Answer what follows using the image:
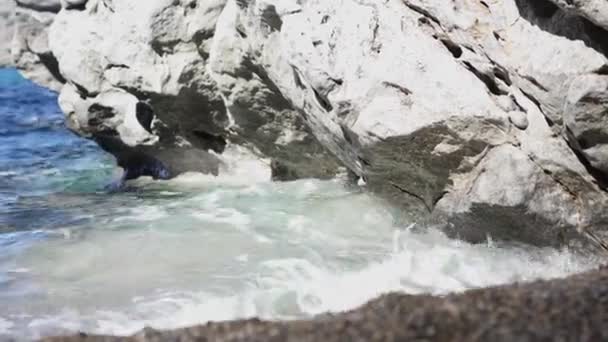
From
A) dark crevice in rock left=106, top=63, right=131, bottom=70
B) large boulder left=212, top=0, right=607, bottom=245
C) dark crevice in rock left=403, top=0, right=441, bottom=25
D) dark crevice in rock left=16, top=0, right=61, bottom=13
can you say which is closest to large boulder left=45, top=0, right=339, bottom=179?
dark crevice in rock left=106, top=63, right=131, bottom=70

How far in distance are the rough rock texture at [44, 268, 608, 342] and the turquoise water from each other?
2132 mm

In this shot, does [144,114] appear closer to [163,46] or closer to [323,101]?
[163,46]

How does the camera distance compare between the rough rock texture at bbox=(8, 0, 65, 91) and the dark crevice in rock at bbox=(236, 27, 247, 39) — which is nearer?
the dark crevice in rock at bbox=(236, 27, 247, 39)

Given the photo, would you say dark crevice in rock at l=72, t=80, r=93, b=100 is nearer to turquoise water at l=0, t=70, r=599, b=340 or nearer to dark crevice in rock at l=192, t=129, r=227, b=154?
turquoise water at l=0, t=70, r=599, b=340

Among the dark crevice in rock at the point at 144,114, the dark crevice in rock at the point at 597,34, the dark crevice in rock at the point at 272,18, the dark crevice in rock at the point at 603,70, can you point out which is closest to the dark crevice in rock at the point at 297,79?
the dark crevice in rock at the point at 272,18

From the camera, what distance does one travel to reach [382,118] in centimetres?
736

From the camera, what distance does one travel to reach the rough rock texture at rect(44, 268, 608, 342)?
3459 mm

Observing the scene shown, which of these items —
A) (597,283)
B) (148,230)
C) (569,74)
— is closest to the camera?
(597,283)

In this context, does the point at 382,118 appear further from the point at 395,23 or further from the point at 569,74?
the point at 569,74

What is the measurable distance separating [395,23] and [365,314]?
464 cm

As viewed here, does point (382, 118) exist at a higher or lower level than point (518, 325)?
lower

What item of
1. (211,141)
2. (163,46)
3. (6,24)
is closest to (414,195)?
(211,141)

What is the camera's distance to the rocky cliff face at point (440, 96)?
661 cm

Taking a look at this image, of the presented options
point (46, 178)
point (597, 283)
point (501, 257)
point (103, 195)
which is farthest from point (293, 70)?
point (46, 178)
